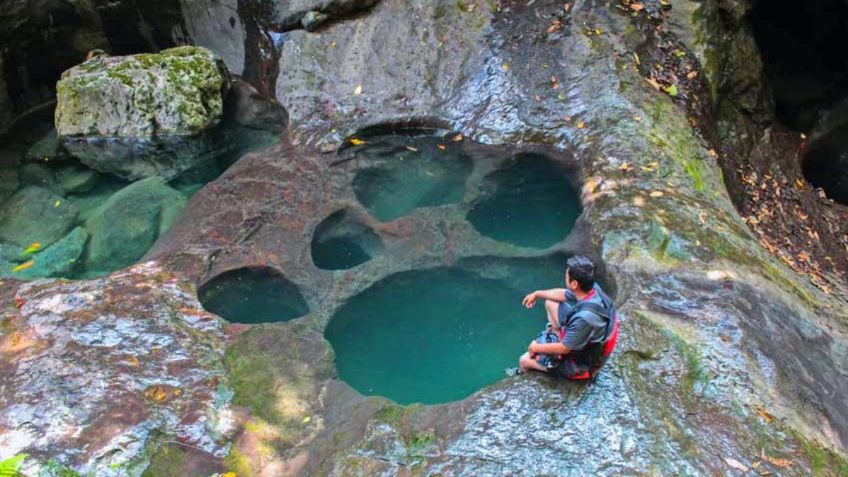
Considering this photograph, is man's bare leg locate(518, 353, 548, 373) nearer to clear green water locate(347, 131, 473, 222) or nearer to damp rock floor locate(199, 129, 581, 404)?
damp rock floor locate(199, 129, 581, 404)

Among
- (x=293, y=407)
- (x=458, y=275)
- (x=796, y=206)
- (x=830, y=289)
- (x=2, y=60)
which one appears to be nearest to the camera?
(x=293, y=407)

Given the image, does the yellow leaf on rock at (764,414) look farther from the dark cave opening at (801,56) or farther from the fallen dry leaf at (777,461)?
the dark cave opening at (801,56)

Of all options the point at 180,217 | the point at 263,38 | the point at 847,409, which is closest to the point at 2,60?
the point at 263,38

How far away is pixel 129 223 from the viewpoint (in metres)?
7.38

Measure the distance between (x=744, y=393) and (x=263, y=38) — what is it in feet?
26.4

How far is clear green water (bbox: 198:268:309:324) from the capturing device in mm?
5914

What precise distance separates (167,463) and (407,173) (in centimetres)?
455

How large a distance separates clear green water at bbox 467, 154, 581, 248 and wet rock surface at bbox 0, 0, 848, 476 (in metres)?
0.18

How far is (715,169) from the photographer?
708cm

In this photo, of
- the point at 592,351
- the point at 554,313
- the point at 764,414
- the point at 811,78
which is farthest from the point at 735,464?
the point at 811,78

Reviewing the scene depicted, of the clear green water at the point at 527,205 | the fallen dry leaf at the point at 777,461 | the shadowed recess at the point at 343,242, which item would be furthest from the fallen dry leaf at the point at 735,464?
the shadowed recess at the point at 343,242

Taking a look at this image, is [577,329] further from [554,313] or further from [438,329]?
[438,329]

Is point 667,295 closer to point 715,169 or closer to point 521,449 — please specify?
point 521,449

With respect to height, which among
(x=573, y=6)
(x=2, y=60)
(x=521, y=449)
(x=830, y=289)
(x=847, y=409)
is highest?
(x=573, y=6)
